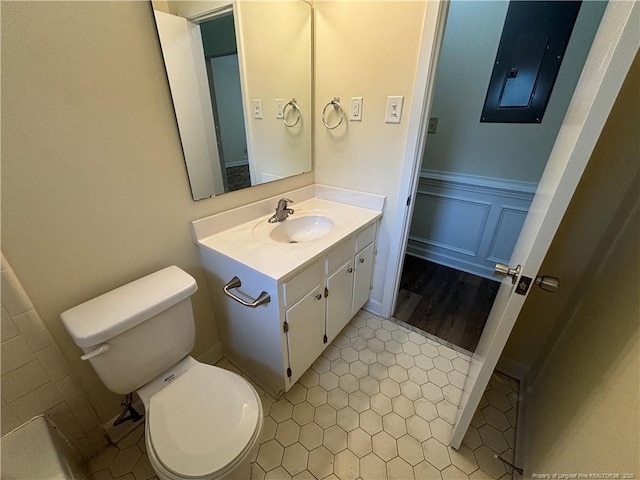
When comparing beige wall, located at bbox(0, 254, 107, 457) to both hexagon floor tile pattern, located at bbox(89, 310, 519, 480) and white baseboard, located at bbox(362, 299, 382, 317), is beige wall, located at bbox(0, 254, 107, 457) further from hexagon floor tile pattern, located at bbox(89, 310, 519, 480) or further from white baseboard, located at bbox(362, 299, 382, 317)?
white baseboard, located at bbox(362, 299, 382, 317)

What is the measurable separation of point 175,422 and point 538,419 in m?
1.39

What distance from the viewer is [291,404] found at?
1305 mm

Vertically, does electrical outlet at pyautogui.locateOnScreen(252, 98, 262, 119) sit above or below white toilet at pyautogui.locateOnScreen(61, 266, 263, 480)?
above

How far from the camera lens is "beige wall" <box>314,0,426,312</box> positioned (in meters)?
1.20

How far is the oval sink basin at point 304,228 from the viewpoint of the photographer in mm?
1416

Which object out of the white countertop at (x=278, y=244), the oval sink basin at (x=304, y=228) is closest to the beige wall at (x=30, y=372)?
the white countertop at (x=278, y=244)

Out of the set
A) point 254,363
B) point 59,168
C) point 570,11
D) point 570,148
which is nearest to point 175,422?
point 254,363

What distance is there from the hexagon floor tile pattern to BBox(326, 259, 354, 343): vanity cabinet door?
0.72ft

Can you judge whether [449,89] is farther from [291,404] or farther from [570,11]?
[291,404]

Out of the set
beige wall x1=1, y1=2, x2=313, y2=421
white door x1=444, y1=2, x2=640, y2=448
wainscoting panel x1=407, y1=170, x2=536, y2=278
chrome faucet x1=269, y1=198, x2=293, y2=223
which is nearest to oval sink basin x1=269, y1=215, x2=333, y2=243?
chrome faucet x1=269, y1=198, x2=293, y2=223

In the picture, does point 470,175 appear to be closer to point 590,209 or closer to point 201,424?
point 590,209

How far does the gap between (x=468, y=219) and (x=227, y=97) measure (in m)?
2.02

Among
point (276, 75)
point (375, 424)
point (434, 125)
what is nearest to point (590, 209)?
point (375, 424)

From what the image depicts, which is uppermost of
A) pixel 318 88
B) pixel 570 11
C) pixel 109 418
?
pixel 570 11
